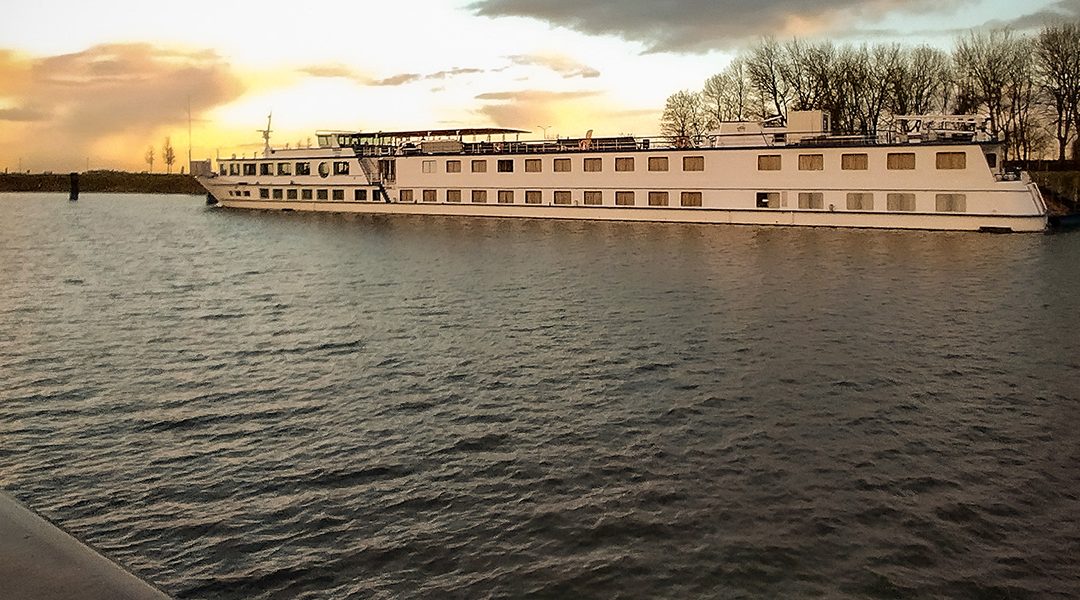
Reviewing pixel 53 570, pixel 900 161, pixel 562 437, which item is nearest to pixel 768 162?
pixel 900 161

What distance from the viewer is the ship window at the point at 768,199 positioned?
60.3m

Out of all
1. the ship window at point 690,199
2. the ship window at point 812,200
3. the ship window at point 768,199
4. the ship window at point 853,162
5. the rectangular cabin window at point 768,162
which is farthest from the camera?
the ship window at point 690,199

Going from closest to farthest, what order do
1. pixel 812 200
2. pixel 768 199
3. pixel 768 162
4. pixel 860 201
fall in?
pixel 860 201 < pixel 812 200 < pixel 768 162 < pixel 768 199

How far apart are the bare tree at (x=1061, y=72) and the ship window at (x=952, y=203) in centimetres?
3340

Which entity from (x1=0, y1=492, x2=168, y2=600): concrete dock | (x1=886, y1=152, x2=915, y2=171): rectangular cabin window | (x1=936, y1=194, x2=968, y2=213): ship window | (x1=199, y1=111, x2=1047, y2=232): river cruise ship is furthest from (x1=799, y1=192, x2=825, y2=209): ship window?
(x1=0, y1=492, x2=168, y2=600): concrete dock

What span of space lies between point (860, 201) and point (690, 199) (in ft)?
37.9

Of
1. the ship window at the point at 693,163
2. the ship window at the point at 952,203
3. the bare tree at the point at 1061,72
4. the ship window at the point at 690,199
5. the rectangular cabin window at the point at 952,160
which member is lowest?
the ship window at the point at 952,203

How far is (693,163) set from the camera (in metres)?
62.9

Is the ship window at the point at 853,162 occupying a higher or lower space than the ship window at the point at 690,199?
higher

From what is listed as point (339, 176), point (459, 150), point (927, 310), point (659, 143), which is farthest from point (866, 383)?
point (339, 176)

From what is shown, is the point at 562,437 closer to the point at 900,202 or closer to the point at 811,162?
the point at 900,202

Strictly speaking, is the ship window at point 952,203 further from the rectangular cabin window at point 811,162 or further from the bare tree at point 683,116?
the bare tree at point 683,116

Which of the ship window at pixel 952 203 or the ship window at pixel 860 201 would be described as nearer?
the ship window at pixel 952 203

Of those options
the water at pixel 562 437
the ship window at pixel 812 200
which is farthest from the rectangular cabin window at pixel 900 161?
the water at pixel 562 437
